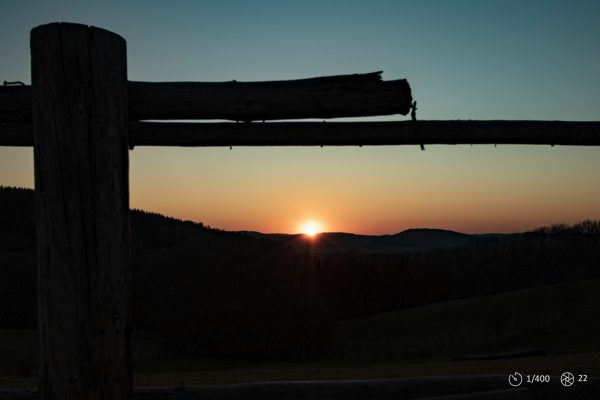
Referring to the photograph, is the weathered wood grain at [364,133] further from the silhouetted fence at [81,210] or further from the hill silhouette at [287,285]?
the hill silhouette at [287,285]

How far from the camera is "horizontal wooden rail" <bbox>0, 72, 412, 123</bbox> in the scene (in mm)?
2980

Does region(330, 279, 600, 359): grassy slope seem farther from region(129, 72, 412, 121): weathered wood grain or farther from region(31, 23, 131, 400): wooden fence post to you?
region(31, 23, 131, 400): wooden fence post

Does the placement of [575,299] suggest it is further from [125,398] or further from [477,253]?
[125,398]

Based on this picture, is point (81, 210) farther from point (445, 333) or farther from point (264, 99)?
point (445, 333)

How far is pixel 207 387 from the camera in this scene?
4297 millimetres

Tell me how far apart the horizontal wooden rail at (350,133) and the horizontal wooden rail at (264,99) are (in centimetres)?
49

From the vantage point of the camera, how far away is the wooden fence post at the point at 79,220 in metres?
2.49

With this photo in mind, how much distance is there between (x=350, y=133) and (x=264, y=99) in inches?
32.8

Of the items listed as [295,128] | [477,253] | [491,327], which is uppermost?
[477,253]

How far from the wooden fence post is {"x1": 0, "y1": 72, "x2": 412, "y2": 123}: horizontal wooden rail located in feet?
1.29

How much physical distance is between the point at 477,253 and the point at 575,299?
39.9 m

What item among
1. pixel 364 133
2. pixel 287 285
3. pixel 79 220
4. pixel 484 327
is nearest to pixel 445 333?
pixel 484 327

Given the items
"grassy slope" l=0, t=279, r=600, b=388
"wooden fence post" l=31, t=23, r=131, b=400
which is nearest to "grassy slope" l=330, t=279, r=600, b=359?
"grassy slope" l=0, t=279, r=600, b=388

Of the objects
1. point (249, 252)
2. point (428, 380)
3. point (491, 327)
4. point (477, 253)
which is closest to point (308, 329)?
point (491, 327)
